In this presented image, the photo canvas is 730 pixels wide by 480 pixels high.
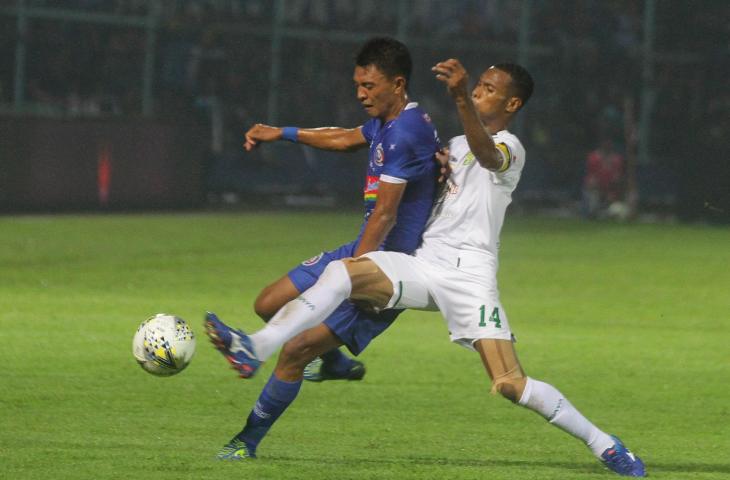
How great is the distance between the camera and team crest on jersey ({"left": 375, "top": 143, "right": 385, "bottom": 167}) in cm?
685

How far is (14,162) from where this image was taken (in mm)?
23281

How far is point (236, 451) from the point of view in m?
6.86

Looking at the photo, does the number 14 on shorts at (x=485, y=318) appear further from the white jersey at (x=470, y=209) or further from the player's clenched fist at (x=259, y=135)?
the player's clenched fist at (x=259, y=135)

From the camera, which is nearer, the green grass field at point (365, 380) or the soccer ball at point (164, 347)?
the soccer ball at point (164, 347)

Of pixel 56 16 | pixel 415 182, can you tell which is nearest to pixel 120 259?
pixel 56 16

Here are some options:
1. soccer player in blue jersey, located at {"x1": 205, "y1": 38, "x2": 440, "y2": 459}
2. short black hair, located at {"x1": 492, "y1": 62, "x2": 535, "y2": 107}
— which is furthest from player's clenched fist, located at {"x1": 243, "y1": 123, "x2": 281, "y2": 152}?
short black hair, located at {"x1": 492, "y1": 62, "x2": 535, "y2": 107}

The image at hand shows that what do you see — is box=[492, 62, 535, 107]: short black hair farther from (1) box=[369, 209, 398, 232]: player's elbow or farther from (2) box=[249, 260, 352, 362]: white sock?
(2) box=[249, 260, 352, 362]: white sock

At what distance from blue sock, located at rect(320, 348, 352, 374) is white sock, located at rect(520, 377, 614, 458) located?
1364 mm

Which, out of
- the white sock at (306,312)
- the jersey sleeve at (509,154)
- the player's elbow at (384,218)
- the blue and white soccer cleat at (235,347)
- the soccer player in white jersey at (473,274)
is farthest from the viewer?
the player's elbow at (384,218)

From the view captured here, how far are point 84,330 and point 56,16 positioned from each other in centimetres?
1378

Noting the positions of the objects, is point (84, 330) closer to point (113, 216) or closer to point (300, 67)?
point (113, 216)

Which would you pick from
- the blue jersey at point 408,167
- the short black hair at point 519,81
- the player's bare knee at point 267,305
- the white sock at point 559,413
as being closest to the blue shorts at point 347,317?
the player's bare knee at point 267,305

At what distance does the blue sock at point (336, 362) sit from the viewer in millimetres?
7590

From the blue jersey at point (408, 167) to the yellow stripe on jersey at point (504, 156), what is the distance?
17.8 inches
